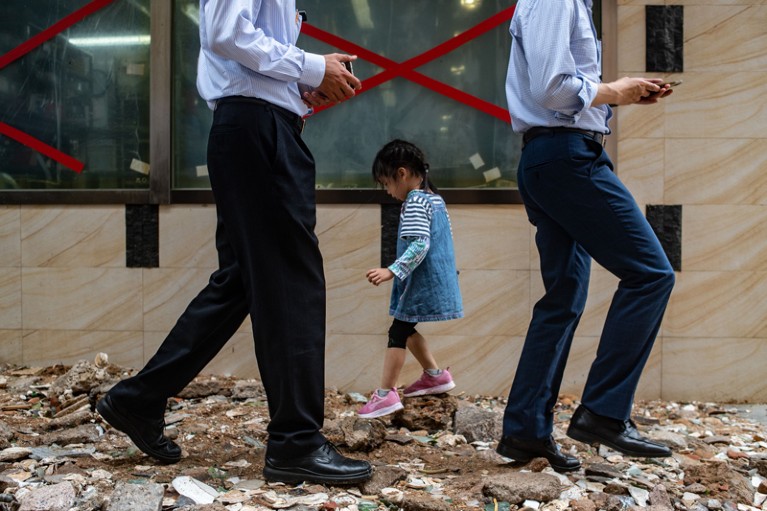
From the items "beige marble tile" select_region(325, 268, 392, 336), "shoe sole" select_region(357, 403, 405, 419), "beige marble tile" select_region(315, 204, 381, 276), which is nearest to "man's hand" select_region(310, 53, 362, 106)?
"shoe sole" select_region(357, 403, 405, 419)

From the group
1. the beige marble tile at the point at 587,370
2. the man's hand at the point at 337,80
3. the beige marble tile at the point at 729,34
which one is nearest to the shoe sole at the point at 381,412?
the beige marble tile at the point at 587,370

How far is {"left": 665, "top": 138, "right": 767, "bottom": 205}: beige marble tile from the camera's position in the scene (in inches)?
176

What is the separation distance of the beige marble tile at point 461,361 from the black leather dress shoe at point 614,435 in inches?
72.9

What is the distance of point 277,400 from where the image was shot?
2.49 metres

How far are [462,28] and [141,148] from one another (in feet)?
7.43

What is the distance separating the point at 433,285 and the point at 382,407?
68cm

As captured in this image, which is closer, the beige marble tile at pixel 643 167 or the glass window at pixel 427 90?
the beige marble tile at pixel 643 167

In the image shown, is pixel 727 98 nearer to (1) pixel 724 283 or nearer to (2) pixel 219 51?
(1) pixel 724 283

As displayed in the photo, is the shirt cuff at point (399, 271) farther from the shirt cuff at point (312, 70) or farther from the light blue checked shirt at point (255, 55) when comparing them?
the shirt cuff at point (312, 70)

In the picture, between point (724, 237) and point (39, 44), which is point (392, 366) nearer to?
point (724, 237)

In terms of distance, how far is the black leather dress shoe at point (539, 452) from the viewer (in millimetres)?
2760

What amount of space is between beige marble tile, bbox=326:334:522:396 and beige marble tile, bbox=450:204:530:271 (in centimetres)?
47

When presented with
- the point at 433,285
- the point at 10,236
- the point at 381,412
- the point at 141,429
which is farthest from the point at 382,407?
the point at 10,236

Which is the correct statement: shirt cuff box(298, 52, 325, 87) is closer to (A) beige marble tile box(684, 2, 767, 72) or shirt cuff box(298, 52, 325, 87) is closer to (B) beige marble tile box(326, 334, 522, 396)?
(B) beige marble tile box(326, 334, 522, 396)
